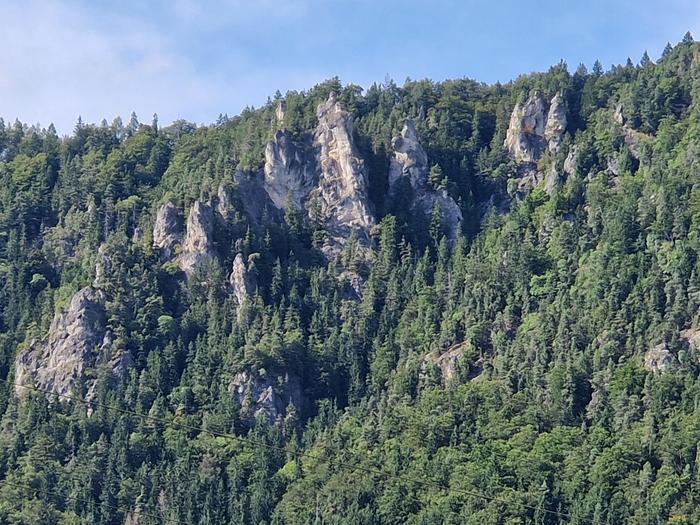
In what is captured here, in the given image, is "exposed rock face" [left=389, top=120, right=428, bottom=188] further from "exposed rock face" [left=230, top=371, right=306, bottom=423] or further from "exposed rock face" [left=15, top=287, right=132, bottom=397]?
"exposed rock face" [left=15, top=287, right=132, bottom=397]

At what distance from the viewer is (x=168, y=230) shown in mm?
166500

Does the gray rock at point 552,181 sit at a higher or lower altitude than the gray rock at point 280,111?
lower

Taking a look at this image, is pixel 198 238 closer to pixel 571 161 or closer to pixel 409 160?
pixel 409 160

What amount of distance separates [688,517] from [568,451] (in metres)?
12.5

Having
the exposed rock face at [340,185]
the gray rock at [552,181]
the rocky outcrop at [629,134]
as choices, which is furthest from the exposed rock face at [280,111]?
the rocky outcrop at [629,134]

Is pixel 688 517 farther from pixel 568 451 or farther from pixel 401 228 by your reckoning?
pixel 401 228

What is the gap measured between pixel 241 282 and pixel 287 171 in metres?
16.9

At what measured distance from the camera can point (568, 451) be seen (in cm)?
12975

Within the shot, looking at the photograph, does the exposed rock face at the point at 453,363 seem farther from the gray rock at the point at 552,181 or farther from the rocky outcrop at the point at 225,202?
the rocky outcrop at the point at 225,202

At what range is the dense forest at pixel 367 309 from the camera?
13138 cm

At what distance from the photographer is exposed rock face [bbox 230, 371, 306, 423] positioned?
14600cm

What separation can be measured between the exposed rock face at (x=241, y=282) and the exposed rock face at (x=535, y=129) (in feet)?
107

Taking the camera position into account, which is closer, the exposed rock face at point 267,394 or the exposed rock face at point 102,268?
the exposed rock face at point 267,394

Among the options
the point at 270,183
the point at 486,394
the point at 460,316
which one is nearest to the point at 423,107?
the point at 270,183
